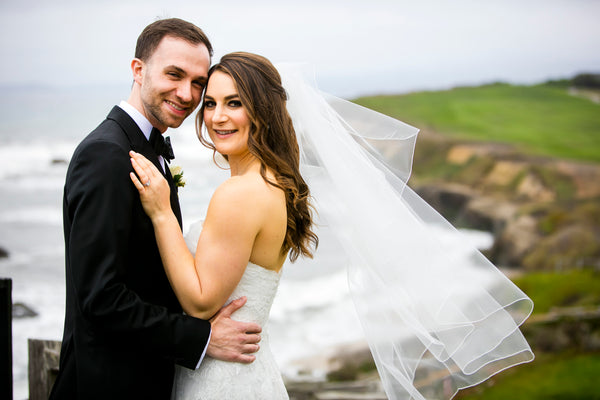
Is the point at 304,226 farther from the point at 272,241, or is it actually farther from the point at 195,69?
the point at 195,69

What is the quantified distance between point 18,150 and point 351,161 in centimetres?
1935

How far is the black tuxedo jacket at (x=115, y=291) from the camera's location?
69.7 inches

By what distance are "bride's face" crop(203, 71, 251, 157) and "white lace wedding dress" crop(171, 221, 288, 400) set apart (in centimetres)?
36

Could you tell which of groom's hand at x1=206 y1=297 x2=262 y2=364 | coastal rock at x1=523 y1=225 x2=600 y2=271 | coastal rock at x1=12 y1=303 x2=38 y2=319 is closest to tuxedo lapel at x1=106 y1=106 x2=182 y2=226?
groom's hand at x1=206 y1=297 x2=262 y2=364

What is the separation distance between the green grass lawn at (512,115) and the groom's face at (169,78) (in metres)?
24.0

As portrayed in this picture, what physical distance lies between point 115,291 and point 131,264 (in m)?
0.16

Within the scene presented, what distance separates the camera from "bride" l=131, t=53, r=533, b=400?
205 centimetres

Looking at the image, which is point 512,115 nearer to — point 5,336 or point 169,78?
point 169,78

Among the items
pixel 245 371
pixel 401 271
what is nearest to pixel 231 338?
pixel 245 371

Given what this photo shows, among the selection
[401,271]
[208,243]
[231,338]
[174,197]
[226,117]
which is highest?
[226,117]

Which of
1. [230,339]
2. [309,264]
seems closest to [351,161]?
[230,339]

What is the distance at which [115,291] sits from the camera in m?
1.80

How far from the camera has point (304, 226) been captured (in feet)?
7.54

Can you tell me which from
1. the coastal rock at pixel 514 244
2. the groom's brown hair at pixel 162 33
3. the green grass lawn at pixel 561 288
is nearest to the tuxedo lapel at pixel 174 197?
the groom's brown hair at pixel 162 33
